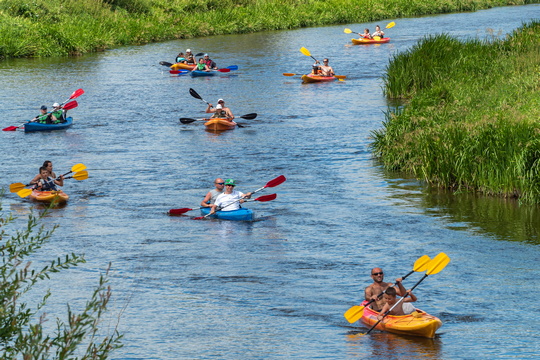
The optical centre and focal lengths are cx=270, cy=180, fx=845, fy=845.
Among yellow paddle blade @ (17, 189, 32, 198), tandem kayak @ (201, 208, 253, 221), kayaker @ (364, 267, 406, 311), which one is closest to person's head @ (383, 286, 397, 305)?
kayaker @ (364, 267, 406, 311)

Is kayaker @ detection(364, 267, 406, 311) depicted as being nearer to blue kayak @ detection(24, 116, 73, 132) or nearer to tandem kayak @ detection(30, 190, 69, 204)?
tandem kayak @ detection(30, 190, 69, 204)

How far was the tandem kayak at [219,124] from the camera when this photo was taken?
89.0 ft

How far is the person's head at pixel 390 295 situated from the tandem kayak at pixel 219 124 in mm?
15719

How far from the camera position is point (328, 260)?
49.3 ft

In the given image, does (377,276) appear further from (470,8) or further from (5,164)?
(470,8)

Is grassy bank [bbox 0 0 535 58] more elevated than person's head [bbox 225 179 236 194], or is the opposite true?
grassy bank [bbox 0 0 535 58]

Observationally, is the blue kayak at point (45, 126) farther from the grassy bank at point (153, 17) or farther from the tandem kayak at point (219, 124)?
the grassy bank at point (153, 17)

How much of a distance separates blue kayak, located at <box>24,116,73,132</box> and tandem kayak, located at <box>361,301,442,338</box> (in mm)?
17699

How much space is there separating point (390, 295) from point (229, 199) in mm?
6590

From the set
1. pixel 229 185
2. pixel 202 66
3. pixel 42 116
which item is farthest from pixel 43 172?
pixel 202 66

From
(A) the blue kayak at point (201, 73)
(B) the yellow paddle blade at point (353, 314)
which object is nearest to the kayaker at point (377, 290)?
(B) the yellow paddle blade at point (353, 314)

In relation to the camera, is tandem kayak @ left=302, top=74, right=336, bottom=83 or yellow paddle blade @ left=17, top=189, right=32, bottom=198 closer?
yellow paddle blade @ left=17, top=189, right=32, bottom=198

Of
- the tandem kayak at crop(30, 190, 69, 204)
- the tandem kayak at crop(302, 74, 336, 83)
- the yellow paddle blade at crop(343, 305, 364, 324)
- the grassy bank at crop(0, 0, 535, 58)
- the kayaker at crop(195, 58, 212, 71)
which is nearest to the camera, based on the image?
the yellow paddle blade at crop(343, 305, 364, 324)

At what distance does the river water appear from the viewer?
12062 mm
